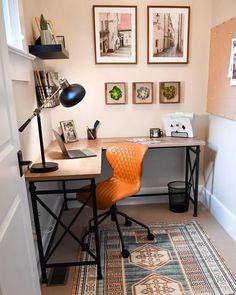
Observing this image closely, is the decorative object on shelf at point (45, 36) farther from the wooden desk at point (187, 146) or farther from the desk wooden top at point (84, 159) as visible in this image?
the wooden desk at point (187, 146)

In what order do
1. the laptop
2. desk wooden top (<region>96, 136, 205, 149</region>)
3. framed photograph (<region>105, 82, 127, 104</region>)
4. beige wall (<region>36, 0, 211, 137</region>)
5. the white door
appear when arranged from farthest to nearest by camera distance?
framed photograph (<region>105, 82, 127, 104</region>), beige wall (<region>36, 0, 211, 137</region>), desk wooden top (<region>96, 136, 205, 149</region>), the laptop, the white door

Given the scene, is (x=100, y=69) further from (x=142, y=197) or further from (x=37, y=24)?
(x=142, y=197)

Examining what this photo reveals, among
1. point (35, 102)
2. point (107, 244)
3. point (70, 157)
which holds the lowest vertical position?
point (107, 244)

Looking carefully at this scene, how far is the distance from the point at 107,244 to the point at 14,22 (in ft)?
6.31

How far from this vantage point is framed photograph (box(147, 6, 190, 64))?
8.54 feet

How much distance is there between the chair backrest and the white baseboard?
3.06 ft

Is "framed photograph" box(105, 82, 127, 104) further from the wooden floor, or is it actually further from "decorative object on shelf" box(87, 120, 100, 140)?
the wooden floor

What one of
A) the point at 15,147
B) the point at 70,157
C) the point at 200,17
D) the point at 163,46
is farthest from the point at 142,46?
the point at 15,147

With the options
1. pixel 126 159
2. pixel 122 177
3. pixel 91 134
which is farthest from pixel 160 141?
pixel 91 134

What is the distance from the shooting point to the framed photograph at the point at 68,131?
8.69ft

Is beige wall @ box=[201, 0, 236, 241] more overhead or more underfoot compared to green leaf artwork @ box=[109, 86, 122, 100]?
more underfoot

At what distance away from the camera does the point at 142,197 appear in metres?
3.05

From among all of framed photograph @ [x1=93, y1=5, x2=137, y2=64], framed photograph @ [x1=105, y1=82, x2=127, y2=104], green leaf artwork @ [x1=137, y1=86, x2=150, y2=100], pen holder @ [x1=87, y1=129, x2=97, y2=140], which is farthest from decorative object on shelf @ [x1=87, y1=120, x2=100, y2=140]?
framed photograph @ [x1=93, y1=5, x2=137, y2=64]

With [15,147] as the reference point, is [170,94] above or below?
above
